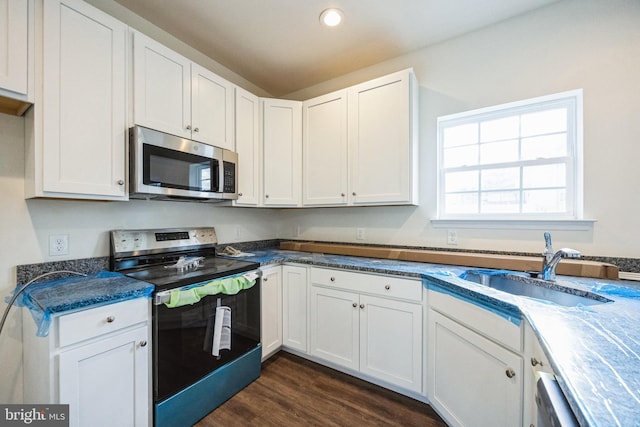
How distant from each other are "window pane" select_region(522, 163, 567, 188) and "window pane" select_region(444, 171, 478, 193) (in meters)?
0.33

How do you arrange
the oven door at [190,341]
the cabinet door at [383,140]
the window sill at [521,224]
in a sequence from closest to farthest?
the oven door at [190,341]
the window sill at [521,224]
the cabinet door at [383,140]

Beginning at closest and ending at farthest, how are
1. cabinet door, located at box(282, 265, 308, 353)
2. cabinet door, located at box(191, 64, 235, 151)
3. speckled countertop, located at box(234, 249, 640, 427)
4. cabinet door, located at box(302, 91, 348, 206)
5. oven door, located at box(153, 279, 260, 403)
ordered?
speckled countertop, located at box(234, 249, 640, 427)
oven door, located at box(153, 279, 260, 403)
cabinet door, located at box(191, 64, 235, 151)
cabinet door, located at box(282, 265, 308, 353)
cabinet door, located at box(302, 91, 348, 206)

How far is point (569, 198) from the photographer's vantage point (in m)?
1.79

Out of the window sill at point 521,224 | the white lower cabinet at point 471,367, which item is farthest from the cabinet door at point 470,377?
the window sill at point 521,224

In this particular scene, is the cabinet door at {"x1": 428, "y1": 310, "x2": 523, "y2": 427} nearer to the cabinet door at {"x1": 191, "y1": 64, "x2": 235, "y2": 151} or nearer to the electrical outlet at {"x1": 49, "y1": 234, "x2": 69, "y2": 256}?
the cabinet door at {"x1": 191, "y1": 64, "x2": 235, "y2": 151}

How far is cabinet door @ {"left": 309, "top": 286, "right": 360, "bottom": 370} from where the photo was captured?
1975 millimetres

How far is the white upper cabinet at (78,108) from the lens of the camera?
1.26 m

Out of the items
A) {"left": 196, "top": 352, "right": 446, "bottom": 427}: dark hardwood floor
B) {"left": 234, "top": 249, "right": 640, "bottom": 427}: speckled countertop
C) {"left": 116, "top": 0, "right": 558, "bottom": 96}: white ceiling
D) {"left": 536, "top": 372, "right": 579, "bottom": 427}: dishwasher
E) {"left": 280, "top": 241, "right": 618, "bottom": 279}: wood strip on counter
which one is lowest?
{"left": 196, "top": 352, "right": 446, "bottom": 427}: dark hardwood floor

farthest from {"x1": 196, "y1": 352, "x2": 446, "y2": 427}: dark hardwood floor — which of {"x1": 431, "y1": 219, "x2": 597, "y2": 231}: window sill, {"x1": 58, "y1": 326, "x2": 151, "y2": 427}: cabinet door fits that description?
{"x1": 431, "y1": 219, "x2": 597, "y2": 231}: window sill

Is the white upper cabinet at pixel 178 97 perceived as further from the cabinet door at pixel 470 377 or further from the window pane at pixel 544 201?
the window pane at pixel 544 201

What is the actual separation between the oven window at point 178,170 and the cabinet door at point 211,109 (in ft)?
0.67

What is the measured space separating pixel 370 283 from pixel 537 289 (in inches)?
39.8

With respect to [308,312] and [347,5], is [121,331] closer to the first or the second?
[308,312]

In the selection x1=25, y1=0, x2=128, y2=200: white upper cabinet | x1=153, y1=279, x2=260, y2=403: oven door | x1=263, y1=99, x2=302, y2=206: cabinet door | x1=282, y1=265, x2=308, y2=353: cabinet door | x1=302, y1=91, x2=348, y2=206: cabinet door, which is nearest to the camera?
x1=25, y1=0, x2=128, y2=200: white upper cabinet
